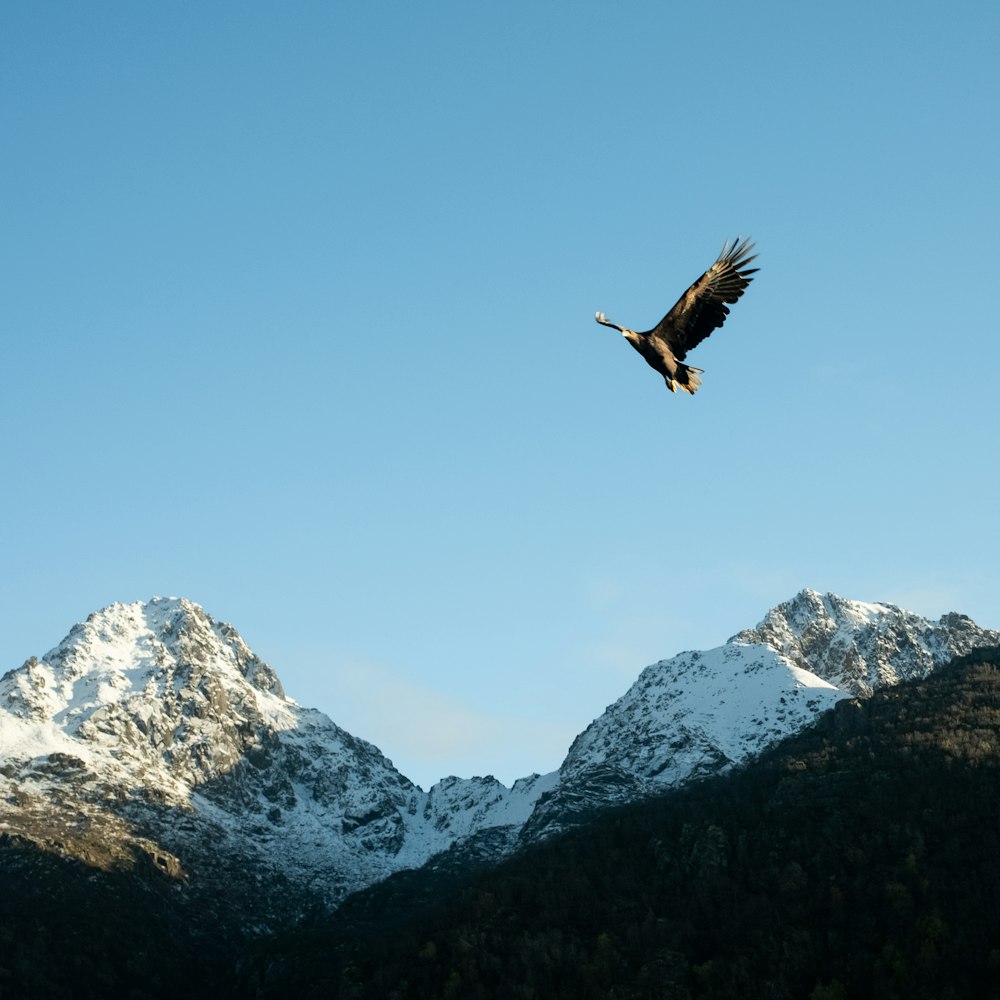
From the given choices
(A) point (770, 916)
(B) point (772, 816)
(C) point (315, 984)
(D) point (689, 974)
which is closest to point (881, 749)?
(B) point (772, 816)

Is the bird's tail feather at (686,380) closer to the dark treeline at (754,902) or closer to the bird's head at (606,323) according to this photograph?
the bird's head at (606,323)

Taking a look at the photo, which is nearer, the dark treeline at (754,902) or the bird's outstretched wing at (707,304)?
the bird's outstretched wing at (707,304)

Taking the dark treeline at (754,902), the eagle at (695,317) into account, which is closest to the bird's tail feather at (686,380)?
the eagle at (695,317)

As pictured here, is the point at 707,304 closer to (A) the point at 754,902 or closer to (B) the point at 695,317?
(B) the point at 695,317

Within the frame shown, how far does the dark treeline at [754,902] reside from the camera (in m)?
122

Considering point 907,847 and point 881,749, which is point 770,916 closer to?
point 907,847

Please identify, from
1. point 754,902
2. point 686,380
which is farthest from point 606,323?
point 754,902

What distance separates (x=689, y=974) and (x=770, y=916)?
1415 cm

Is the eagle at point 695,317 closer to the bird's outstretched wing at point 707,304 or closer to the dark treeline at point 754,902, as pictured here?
the bird's outstretched wing at point 707,304

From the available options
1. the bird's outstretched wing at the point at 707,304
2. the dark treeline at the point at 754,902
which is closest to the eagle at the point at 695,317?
the bird's outstretched wing at the point at 707,304

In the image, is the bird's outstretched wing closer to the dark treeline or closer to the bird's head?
A: the bird's head

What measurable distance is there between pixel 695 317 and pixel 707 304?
0.54 metres

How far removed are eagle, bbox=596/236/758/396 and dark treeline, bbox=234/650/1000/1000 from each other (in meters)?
90.6

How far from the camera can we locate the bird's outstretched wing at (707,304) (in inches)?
1545
